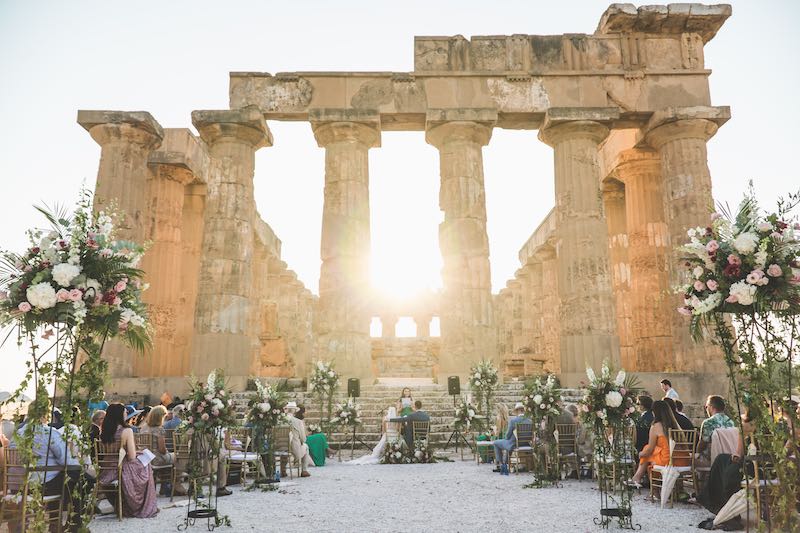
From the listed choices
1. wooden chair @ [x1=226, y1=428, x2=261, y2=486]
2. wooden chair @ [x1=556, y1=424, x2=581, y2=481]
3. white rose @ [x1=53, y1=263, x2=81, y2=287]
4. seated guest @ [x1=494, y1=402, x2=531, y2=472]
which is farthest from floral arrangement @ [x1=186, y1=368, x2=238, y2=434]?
wooden chair @ [x1=556, y1=424, x2=581, y2=481]

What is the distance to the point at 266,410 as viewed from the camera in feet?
32.9

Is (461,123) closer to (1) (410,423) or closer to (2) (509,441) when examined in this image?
(1) (410,423)

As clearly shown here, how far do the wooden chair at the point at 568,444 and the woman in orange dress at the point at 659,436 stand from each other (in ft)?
5.58

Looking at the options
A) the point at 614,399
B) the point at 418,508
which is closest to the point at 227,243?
the point at 418,508

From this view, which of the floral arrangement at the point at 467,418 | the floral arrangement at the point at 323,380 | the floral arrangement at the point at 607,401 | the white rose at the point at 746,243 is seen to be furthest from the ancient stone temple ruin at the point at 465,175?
the white rose at the point at 746,243

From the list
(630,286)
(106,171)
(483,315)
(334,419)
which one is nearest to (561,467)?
(334,419)

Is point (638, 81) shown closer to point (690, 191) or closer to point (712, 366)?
point (690, 191)

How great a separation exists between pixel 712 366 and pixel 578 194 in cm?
653

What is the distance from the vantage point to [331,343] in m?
18.4

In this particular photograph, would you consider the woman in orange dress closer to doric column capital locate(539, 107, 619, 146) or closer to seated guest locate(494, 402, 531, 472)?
seated guest locate(494, 402, 531, 472)

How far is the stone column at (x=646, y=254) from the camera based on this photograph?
21234mm

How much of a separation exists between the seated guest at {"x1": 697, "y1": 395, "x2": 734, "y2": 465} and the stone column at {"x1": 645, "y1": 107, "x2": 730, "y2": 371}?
11.0 m

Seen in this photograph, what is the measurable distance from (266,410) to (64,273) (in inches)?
212

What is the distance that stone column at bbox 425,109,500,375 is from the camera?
18.4 m
